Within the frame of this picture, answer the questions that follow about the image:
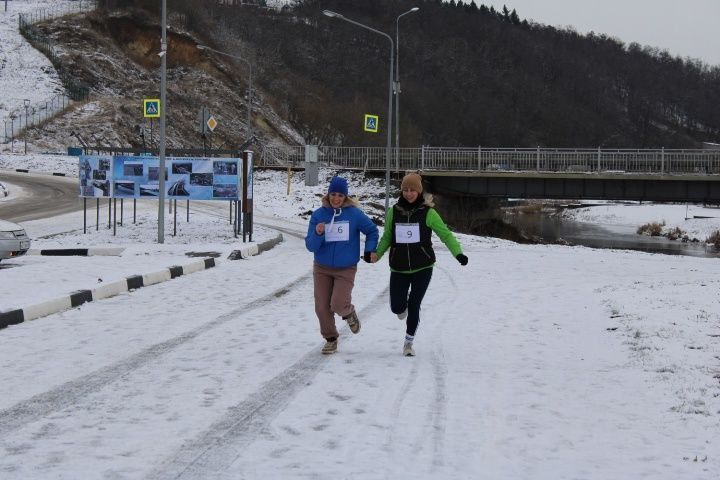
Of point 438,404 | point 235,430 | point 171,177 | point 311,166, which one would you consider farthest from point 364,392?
point 311,166

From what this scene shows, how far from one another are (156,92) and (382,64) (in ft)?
200

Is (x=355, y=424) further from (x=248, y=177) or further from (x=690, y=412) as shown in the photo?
(x=248, y=177)

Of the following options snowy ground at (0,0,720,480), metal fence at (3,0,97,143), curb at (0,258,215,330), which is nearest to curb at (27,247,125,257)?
curb at (0,258,215,330)

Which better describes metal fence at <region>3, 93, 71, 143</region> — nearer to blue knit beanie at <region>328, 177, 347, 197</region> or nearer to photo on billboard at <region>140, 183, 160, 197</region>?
photo on billboard at <region>140, 183, 160, 197</region>

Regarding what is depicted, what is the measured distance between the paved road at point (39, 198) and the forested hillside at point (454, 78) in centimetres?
3731

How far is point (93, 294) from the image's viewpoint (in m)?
11.6

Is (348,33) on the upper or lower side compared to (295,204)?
upper

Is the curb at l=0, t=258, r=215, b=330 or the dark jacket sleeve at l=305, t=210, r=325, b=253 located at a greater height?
the dark jacket sleeve at l=305, t=210, r=325, b=253

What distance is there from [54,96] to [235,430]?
190ft

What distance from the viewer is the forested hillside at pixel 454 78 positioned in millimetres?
90125

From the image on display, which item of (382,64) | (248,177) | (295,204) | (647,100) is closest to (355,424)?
(248,177)

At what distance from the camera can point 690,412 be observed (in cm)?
588

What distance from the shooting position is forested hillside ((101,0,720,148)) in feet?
296

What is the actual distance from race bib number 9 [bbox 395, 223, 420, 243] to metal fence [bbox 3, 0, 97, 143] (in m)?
50.5
